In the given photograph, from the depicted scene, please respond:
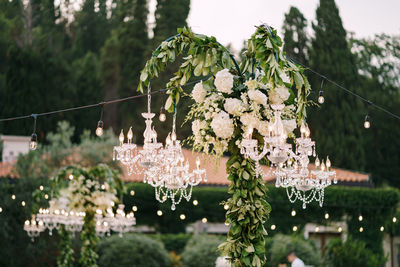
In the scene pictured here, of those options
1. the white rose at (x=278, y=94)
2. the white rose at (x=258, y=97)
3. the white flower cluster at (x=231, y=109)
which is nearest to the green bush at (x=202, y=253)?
the white flower cluster at (x=231, y=109)

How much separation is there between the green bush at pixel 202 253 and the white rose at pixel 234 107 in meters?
10.0

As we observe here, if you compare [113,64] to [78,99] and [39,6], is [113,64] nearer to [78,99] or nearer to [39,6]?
[78,99]

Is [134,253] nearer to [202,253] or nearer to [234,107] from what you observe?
[202,253]

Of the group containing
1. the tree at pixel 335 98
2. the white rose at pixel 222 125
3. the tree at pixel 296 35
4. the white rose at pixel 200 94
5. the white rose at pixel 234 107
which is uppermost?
the tree at pixel 296 35

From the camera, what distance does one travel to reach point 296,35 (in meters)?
25.3

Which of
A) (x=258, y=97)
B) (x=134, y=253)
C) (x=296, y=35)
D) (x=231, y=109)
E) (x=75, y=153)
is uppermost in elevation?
(x=296, y=35)

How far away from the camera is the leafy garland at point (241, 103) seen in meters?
5.24

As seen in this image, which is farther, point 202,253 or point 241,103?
point 202,253

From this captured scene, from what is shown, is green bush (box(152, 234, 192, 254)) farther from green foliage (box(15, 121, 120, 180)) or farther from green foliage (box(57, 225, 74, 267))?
green foliage (box(57, 225, 74, 267))

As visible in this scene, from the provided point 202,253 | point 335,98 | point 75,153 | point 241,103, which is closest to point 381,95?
point 335,98

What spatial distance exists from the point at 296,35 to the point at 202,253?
43.1ft

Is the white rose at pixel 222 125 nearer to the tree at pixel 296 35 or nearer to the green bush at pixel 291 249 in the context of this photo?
the green bush at pixel 291 249

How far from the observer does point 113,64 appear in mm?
28281

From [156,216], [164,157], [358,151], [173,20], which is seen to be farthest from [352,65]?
[164,157]
